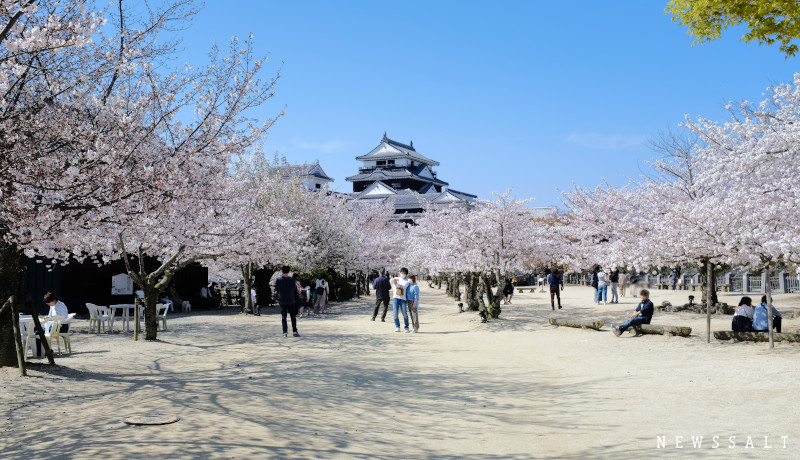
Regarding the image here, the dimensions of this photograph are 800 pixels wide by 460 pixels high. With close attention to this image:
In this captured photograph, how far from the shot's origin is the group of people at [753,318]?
494 inches

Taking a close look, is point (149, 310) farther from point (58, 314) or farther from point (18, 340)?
point (18, 340)

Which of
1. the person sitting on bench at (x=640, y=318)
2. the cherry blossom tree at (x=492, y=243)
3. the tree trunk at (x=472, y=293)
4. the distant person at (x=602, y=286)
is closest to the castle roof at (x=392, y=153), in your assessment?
the distant person at (x=602, y=286)

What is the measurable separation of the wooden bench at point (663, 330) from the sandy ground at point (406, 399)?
28cm

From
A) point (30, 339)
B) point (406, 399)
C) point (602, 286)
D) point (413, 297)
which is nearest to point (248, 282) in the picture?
point (413, 297)

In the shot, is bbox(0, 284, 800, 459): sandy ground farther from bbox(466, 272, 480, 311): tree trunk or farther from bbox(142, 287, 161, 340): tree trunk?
bbox(466, 272, 480, 311): tree trunk

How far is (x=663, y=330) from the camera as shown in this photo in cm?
1400

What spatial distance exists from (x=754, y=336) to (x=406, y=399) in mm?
8404

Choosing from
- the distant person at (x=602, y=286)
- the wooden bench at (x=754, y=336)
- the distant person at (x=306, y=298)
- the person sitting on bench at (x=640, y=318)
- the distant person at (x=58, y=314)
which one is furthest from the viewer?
the distant person at (x=602, y=286)

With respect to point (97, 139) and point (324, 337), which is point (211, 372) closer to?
point (97, 139)

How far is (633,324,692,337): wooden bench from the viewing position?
539 inches

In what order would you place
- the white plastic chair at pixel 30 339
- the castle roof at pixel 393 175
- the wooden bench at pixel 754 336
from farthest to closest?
the castle roof at pixel 393 175, the wooden bench at pixel 754 336, the white plastic chair at pixel 30 339

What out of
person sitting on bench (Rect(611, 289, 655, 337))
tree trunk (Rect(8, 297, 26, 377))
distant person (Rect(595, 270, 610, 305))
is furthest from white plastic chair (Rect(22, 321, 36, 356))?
distant person (Rect(595, 270, 610, 305))

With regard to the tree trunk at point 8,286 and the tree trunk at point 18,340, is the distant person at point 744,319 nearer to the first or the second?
the tree trunk at point 18,340

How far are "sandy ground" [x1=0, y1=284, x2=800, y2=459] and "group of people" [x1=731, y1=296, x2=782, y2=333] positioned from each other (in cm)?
81
